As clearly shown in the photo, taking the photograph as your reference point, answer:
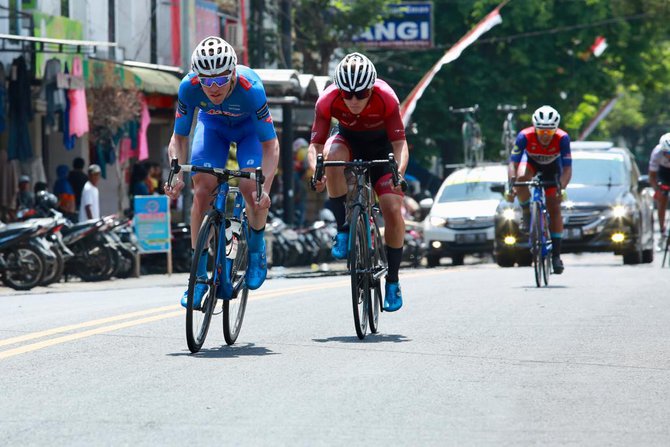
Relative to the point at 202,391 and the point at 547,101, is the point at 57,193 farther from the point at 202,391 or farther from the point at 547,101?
the point at 547,101

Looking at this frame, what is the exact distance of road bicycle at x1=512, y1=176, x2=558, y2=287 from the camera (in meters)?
17.1

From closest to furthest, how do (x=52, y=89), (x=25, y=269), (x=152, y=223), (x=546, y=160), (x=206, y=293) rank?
(x=206, y=293) → (x=546, y=160) → (x=25, y=269) → (x=152, y=223) → (x=52, y=89)

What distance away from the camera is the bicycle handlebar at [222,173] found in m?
9.44

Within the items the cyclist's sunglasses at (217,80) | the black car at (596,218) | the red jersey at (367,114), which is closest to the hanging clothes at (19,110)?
the black car at (596,218)

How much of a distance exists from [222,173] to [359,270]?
4.03ft

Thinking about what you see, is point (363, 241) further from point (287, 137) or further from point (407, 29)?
point (407, 29)

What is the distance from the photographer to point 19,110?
23.2 meters

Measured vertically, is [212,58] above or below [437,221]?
above

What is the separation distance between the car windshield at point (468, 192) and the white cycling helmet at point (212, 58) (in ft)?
62.5

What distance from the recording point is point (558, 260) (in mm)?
17750

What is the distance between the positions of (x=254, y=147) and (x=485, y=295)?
506cm

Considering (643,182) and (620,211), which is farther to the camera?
(643,182)

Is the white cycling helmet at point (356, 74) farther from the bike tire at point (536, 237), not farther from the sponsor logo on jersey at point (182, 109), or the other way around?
the bike tire at point (536, 237)

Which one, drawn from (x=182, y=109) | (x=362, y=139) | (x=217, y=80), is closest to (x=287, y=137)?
(x=362, y=139)
